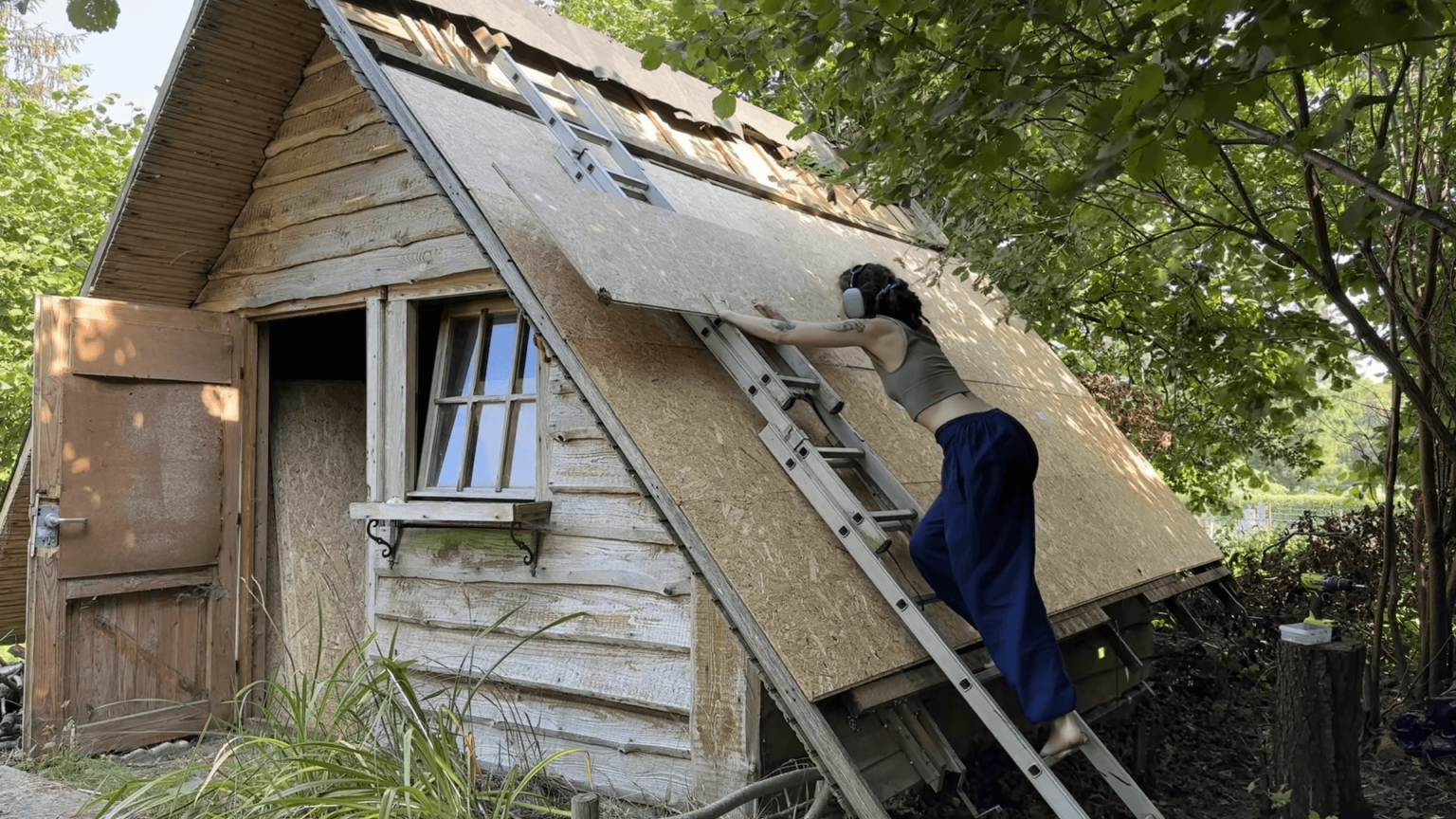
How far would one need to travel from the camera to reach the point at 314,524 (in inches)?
269

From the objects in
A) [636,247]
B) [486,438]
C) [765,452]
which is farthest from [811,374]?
[486,438]

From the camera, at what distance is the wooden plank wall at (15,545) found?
658cm

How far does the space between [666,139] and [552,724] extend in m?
3.63

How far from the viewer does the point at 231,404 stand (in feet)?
20.7

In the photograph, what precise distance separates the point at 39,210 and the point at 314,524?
24.4 ft

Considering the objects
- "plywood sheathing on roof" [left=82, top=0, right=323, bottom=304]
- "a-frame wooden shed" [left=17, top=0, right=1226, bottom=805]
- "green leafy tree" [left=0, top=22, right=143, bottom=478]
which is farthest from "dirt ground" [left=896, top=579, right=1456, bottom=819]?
"green leafy tree" [left=0, top=22, right=143, bottom=478]

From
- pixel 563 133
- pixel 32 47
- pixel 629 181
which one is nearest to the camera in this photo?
pixel 629 181

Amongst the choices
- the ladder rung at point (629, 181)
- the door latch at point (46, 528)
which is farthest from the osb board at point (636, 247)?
the door latch at point (46, 528)

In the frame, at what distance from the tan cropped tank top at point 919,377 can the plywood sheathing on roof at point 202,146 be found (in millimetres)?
3815

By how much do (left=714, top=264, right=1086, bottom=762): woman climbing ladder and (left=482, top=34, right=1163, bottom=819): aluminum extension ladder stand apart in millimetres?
138

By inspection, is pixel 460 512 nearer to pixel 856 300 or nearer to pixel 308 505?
pixel 856 300

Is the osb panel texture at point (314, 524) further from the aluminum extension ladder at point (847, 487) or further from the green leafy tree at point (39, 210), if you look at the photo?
the green leafy tree at point (39, 210)

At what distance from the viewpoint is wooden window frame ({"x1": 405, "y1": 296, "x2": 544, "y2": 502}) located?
5133 millimetres

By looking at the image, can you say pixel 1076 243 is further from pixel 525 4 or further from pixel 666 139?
pixel 525 4
